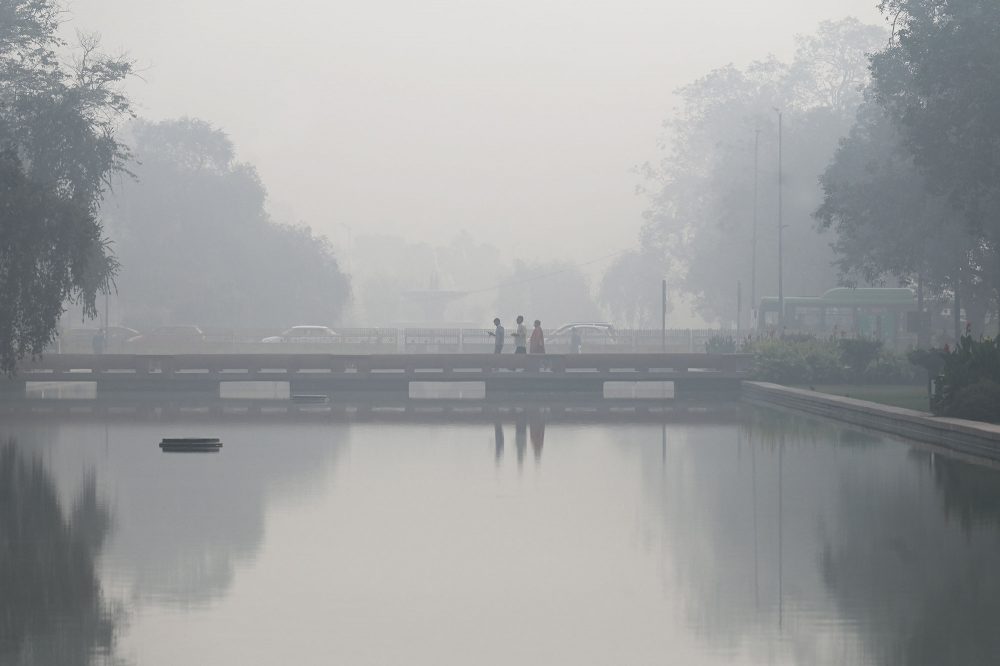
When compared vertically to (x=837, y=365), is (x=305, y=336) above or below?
above

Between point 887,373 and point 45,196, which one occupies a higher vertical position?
point 45,196

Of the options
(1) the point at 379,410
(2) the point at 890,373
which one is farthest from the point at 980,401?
(2) the point at 890,373

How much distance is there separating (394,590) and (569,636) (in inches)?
75.1

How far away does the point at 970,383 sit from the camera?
24812mm

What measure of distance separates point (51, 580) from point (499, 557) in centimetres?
341

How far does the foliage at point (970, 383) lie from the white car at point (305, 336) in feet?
176

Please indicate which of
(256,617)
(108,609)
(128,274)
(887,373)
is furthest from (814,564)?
(128,274)

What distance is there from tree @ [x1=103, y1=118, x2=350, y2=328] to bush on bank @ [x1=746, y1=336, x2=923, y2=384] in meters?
57.6

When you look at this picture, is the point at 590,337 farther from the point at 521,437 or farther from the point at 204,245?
the point at 521,437

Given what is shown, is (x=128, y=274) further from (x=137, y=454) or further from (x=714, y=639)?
(x=714, y=639)

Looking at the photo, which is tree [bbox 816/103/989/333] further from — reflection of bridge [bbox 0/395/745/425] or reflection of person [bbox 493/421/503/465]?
reflection of person [bbox 493/421/503/465]

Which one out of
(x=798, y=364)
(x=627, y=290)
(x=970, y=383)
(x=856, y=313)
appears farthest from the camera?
(x=627, y=290)

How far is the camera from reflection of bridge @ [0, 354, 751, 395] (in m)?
41.8

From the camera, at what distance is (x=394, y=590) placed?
34.5 feet
